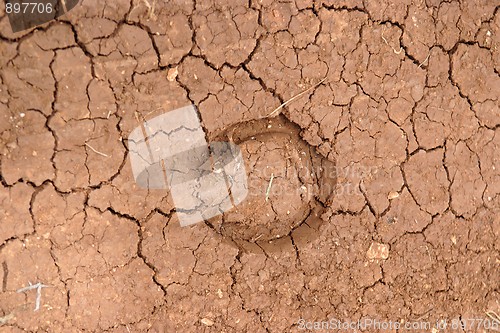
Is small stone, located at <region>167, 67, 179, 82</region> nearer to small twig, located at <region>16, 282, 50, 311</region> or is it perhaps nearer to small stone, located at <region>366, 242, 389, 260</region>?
small twig, located at <region>16, 282, 50, 311</region>

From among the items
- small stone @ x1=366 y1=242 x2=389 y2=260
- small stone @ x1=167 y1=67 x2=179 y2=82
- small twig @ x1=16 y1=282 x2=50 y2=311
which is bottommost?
small stone @ x1=366 y1=242 x2=389 y2=260

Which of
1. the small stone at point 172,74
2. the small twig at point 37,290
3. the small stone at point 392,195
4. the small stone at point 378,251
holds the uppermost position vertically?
the small stone at point 172,74

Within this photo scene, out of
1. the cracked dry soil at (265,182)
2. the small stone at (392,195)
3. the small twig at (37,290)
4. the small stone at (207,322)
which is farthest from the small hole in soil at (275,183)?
the small twig at (37,290)

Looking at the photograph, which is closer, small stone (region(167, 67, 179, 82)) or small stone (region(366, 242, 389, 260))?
small stone (region(167, 67, 179, 82))

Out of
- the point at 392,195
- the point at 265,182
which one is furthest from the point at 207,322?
the point at 392,195

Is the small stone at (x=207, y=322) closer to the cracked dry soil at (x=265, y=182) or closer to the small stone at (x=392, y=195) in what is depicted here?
the cracked dry soil at (x=265, y=182)

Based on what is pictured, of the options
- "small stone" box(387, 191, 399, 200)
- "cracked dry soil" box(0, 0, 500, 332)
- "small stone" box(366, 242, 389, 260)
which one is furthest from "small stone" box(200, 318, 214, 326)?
"small stone" box(387, 191, 399, 200)
